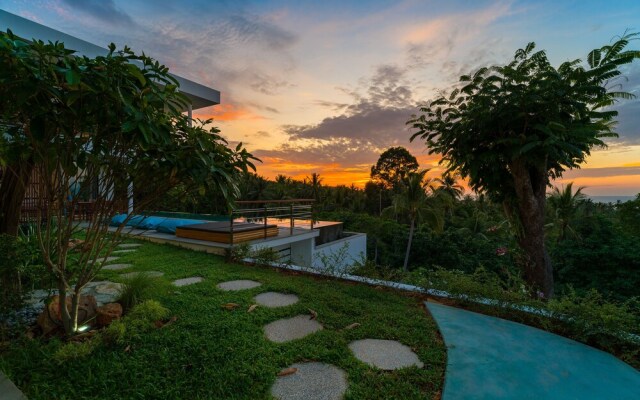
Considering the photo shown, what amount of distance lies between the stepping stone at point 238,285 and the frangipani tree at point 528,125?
13.5ft

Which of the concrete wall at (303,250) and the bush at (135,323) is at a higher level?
the bush at (135,323)

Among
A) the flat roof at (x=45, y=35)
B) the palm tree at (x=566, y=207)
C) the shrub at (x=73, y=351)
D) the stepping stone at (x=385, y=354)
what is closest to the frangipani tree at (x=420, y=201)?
the palm tree at (x=566, y=207)

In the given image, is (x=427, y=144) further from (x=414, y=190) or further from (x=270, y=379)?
(x=414, y=190)

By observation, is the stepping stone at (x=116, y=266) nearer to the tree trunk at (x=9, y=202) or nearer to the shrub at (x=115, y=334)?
the tree trunk at (x=9, y=202)

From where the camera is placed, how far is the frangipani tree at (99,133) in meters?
1.52

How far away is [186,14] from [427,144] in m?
5.51

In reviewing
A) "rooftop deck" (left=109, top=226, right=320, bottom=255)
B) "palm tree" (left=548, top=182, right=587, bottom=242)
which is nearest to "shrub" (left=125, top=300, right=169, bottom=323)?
"rooftop deck" (left=109, top=226, right=320, bottom=255)

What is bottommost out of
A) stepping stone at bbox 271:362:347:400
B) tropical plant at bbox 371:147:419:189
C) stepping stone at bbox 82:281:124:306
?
stepping stone at bbox 271:362:347:400

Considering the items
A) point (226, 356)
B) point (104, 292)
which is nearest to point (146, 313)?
point (104, 292)

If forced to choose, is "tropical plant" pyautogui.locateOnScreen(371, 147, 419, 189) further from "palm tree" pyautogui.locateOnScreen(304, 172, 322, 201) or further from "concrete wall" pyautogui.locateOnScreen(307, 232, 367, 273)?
"concrete wall" pyautogui.locateOnScreen(307, 232, 367, 273)

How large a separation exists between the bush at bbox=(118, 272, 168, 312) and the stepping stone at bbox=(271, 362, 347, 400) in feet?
6.07

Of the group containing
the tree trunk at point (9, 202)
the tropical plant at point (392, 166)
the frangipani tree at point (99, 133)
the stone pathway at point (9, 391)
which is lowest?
the stone pathway at point (9, 391)

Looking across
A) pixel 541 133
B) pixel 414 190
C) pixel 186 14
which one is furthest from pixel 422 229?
pixel 186 14

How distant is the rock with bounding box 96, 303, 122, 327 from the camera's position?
8.86ft
